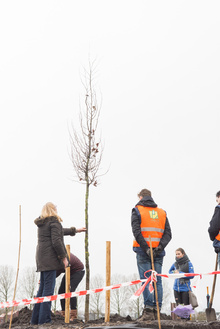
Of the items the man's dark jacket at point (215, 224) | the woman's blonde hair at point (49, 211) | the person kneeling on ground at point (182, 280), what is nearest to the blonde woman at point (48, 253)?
the woman's blonde hair at point (49, 211)

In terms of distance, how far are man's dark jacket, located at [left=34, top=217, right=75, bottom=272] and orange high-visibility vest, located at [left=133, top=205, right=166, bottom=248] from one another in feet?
4.25

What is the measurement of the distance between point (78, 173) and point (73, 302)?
2785mm

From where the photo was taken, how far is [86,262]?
892 cm

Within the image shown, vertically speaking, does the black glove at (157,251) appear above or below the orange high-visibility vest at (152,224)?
below

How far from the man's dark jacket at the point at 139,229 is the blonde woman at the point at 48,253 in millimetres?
1283

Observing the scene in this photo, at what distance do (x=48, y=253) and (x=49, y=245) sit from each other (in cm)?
14

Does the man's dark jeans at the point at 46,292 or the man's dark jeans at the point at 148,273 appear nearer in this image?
the man's dark jeans at the point at 148,273

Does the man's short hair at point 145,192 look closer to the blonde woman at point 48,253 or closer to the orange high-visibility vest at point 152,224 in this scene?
the orange high-visibility vest at point 152,224

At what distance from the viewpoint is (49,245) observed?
7625 mm

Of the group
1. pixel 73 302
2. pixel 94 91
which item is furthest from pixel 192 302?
pixel 94 91

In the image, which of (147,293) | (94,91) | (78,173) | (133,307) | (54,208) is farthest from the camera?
(133,307)

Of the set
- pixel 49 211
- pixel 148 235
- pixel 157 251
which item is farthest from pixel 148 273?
pixel 49 211

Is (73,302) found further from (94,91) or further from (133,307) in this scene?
(133,307)

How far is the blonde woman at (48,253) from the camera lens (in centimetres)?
752
